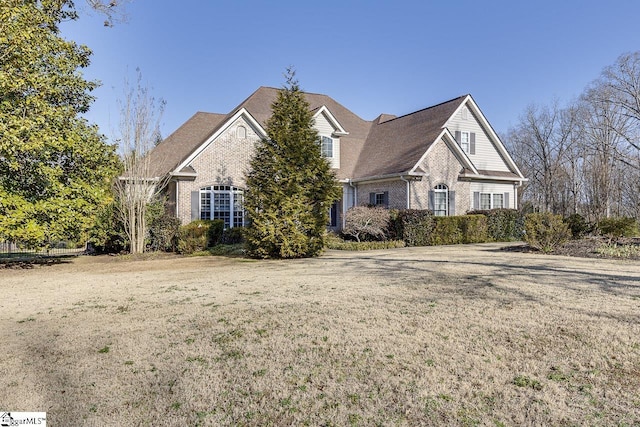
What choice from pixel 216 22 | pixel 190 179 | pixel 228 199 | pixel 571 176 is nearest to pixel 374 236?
pixel 228 199

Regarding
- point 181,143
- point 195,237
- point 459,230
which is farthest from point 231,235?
point 459,230

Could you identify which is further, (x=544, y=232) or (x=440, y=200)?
(x=440, y=200)

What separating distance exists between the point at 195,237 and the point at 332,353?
13.2 meters

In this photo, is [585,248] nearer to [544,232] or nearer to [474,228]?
[544,232]

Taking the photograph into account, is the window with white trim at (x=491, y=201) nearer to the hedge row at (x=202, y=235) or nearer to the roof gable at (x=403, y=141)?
the roof gable at (x=403, y=141)

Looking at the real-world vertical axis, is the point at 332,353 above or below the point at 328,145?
below

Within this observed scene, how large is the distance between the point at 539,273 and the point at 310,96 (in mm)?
20772

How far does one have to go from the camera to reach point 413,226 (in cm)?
1777

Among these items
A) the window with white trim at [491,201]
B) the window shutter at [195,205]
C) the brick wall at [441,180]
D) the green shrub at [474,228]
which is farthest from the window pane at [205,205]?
the window with white trim at [491,201]

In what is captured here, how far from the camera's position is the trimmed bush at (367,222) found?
17797 mm

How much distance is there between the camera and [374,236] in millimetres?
18500

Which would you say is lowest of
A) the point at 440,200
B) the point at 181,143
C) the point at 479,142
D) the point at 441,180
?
the point at 440,200

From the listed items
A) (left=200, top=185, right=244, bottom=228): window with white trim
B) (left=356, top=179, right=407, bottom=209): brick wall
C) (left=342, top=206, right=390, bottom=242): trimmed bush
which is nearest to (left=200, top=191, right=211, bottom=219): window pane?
(left=200, top=185, right=244, bottom=228): window with white trim

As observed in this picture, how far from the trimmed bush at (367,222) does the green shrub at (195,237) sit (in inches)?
235
